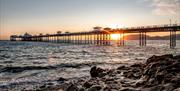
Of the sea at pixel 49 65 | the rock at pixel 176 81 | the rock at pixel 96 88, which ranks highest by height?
the rock at pixel 176 81

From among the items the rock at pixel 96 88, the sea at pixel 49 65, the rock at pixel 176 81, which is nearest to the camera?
the rock at pixel 176 81

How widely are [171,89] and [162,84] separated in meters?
0.99

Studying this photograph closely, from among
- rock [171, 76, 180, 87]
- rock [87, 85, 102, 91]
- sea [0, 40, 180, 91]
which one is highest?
rock [171, 76, 180, 87]

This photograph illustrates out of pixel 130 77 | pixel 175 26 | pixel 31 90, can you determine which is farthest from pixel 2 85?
pixel 175 26

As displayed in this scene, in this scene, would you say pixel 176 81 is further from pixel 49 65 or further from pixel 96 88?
pixel 49 65

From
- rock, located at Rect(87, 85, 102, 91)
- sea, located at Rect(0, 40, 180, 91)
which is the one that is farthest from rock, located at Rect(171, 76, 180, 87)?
sea, located at Rect(0, 40, 180, 91)

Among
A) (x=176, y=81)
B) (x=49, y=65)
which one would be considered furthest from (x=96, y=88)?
(x=49, y=65)

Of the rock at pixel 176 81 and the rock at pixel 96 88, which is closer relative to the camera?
the rock at pixel 176 81

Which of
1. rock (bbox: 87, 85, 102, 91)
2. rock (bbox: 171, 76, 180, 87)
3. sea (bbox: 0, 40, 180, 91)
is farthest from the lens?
sea (bbox: 0, 40, 180, 91)

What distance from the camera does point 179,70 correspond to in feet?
39.5

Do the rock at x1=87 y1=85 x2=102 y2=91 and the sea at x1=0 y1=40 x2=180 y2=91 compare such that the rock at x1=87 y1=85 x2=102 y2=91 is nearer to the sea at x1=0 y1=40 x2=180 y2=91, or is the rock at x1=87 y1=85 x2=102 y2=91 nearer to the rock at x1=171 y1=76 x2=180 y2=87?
the rock at x1=171 y1=76 x2=180 y2=87

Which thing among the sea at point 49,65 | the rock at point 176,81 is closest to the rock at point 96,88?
the rock at point 176,81

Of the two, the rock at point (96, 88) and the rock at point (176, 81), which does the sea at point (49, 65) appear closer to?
the rock at point (96, 88)

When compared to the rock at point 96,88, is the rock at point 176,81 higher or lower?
higher
